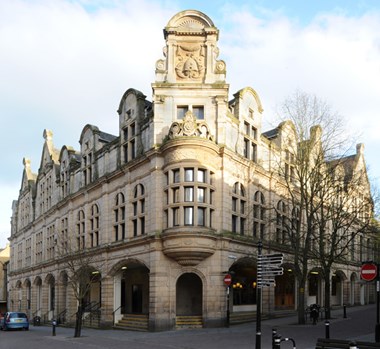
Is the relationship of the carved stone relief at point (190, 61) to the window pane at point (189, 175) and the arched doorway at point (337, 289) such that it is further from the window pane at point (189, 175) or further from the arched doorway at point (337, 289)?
the arched doorway at point (337, 289)

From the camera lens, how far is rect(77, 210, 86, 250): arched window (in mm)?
43062

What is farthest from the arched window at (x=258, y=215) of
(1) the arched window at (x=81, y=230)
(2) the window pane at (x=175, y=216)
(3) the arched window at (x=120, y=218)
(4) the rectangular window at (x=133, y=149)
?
(1) the arched window at (x=81, y=230)

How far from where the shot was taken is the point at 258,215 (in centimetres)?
3672

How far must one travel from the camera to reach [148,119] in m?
33.5

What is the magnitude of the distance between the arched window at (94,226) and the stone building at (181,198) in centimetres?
8

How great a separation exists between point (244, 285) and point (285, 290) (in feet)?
24.7

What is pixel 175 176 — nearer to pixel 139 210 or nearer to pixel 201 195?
pixel 201 195

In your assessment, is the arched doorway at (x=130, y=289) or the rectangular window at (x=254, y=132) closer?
the arched doorway at (x=130, y=289)

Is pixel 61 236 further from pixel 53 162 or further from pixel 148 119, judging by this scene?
pixel 148 119

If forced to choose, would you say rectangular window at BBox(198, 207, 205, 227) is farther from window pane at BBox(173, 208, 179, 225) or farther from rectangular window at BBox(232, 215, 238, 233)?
rectangular window at BBox(232, 215, 238, 233)

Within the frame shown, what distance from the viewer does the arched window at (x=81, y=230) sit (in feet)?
141

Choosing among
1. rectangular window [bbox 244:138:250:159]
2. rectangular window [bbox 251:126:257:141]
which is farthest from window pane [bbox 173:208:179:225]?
rectangular window [bbox 251:126:257:141]

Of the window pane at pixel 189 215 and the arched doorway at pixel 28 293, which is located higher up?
the window pane at pixel 189 215

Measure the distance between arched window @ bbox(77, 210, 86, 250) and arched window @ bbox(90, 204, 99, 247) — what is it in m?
1.64
